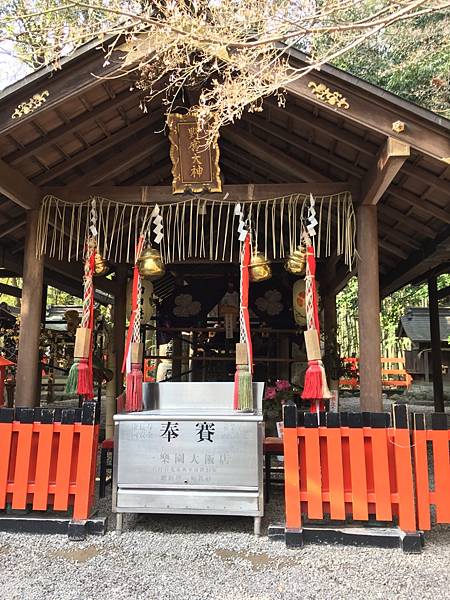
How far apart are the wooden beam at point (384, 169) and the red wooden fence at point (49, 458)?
10.7 ft

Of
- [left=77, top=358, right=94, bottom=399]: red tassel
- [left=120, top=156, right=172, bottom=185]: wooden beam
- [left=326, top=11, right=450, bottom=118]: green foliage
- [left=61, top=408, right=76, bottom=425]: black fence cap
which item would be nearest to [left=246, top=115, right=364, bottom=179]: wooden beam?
[left=120, top=156, right=172, bottom=185]: wooden beam

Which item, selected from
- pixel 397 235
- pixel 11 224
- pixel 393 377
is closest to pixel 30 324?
pixel 11 224

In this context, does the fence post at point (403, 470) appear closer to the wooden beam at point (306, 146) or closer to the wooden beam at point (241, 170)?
the wooden beam at point (306, 146)

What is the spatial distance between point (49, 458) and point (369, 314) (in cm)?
322

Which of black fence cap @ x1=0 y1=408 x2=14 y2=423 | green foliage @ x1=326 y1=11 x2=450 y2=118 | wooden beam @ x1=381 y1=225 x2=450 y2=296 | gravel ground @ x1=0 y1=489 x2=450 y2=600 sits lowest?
gravel ground @ x1=0 y1=489 x2=450 y2=600

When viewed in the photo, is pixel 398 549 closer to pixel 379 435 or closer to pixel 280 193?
pixel 379 435

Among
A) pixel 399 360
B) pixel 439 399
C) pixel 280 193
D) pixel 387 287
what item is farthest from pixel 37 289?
pixel 399 360

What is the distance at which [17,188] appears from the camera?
4.85 m

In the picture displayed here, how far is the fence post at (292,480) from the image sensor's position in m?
3.67

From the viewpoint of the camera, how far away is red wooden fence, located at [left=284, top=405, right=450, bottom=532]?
3701 mm

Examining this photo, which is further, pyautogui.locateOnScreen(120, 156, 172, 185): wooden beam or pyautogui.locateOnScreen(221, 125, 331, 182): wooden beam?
pyautogui.locateOnScreen(120, 156, 172, 185): wooden beam

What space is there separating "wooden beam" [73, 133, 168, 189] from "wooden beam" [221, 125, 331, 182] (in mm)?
860

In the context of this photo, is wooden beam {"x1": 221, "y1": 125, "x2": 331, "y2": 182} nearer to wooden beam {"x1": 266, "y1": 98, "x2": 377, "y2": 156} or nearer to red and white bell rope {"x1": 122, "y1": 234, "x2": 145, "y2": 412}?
wooden beam {"x1": 266, "y1": 98, "x2": 377, "y2": 156}

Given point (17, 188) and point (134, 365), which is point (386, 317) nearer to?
point (134, 365)
